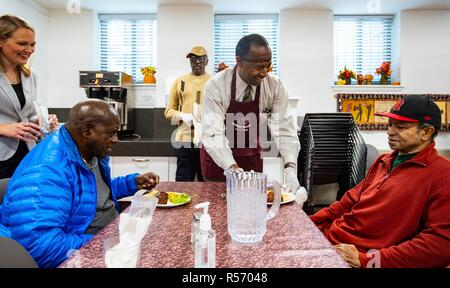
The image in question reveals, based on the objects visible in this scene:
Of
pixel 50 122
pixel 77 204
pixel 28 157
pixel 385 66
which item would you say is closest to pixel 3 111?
pixel 50 122

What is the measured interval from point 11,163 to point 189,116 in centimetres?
128

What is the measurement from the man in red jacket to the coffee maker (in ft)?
7.08

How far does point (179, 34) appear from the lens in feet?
10.3

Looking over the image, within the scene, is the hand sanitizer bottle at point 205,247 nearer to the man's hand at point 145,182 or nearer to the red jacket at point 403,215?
the red jacket at point 403,215

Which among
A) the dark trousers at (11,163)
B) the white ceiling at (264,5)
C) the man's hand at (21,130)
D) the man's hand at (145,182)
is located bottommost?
the man's hand at (145,182)

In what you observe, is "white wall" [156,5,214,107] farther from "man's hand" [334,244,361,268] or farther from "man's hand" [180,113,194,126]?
"man's hand" [334,244,361,268]

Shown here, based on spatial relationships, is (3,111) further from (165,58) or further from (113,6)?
(113,6)

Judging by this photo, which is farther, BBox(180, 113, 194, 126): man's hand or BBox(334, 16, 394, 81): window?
BBox(334, 16, 394, 81): window

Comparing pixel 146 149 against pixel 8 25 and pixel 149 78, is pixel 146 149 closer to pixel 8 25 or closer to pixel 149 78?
pixel 149 78

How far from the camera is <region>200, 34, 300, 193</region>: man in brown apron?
1292 millimetres

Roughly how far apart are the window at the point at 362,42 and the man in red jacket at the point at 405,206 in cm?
251

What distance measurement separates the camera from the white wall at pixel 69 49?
3.24 metres

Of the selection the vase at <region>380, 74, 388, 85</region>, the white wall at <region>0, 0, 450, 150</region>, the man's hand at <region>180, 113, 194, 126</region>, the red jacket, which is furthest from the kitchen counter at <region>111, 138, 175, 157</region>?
the vase at <region>380, 74, 388, 85</region>

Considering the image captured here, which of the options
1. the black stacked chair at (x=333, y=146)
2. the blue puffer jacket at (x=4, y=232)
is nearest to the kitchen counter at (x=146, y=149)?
the black stacked chair at (x=333, y=146)
